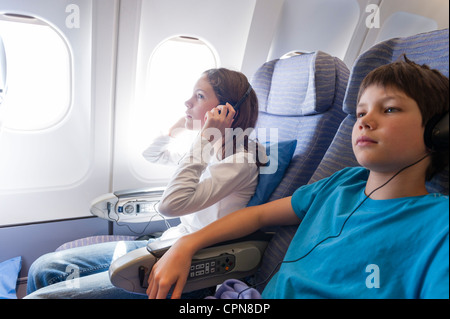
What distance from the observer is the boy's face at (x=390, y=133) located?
59 cm

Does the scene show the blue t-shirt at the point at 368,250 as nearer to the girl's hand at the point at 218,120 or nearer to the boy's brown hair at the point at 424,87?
the boy's brown hair at the point at 424,87

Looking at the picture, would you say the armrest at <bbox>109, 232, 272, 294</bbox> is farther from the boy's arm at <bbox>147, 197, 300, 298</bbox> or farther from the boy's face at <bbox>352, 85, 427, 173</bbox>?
the boy's face at <bbox>352, 85, 427, 173</bbox>

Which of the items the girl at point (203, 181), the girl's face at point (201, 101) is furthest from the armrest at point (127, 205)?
the girl's face at point (201, 101)

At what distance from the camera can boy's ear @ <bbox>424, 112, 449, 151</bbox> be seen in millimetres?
498

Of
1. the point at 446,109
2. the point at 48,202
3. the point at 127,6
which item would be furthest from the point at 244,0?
the point at 48,202

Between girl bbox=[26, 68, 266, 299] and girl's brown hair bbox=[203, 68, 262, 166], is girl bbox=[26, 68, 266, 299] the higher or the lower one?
the lower one

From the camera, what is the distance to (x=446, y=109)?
19.7 inches

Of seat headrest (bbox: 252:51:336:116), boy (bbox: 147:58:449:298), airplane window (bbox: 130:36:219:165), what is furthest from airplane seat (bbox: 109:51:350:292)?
airplane window (bbox: 130:36:219:165)

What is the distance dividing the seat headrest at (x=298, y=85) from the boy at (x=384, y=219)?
1.39 ft

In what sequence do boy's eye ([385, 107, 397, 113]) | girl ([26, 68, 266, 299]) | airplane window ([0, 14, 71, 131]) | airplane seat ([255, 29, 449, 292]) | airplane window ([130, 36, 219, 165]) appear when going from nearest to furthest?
boy's eye ([385, 107, 397, 113]) → airplane seat ([255, 29, 449, 292]) → girl ([26, 68, 266, 299]) → airplane window ([0, 14, 71, 131]) → airplane window ([130, 36, 219, 165])

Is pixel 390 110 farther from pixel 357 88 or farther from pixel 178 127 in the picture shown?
pixel 178 127

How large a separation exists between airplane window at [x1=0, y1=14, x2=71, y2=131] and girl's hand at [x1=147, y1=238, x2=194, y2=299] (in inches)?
51.3
